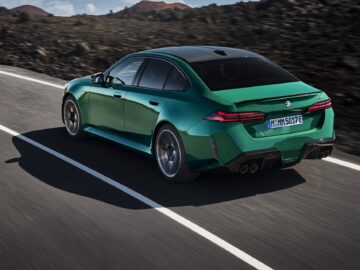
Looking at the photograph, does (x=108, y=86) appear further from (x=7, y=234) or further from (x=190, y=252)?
(x=190, y=252)

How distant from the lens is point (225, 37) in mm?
21797

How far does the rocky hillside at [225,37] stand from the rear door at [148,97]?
4.50 m

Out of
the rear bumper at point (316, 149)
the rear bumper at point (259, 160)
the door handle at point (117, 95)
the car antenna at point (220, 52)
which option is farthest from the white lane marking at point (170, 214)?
the car antenna at point (220, 52)

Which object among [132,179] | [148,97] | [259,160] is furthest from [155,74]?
[259,160]

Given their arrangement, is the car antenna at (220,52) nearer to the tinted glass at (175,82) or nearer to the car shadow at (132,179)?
the tinted glass at (175,82)

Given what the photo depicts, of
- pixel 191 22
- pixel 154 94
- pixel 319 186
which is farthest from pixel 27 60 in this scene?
pixel 319 186

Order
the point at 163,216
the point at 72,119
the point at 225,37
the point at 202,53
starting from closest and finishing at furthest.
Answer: the point at 163,216 < the point at 202,53 < the point at 72,119 < the point at 225,37

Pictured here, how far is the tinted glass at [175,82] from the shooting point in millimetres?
7374

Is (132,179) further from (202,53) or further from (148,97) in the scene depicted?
(202,53)

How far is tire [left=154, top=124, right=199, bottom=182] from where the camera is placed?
7207 mm

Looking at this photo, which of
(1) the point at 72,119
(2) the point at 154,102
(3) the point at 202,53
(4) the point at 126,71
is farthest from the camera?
(1) the point at 72,119

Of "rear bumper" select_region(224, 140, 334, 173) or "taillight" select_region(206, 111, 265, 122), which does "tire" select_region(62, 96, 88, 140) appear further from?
"rear bumper" select_region(224, 140, 334, 173)

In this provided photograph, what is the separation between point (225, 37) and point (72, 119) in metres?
12.6

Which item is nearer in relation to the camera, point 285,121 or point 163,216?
point 163,216
